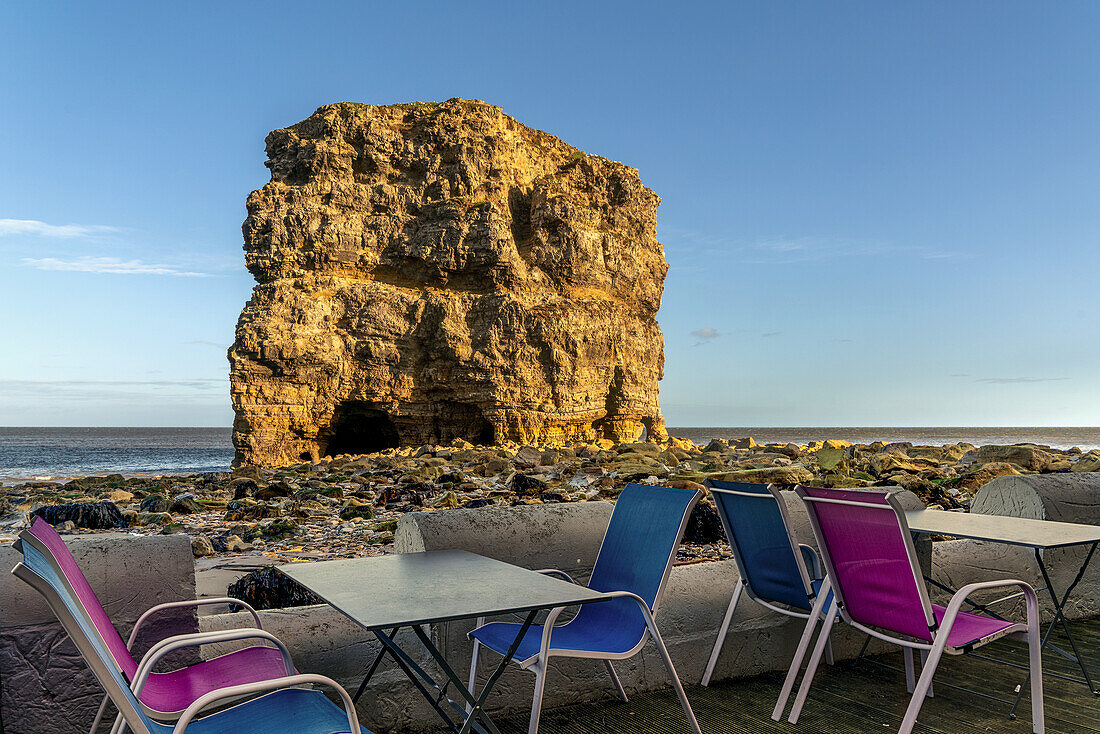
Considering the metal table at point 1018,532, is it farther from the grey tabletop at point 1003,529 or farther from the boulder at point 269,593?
the boulder at point 269,593

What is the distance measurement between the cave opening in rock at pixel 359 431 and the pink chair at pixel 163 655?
2286 centimetres

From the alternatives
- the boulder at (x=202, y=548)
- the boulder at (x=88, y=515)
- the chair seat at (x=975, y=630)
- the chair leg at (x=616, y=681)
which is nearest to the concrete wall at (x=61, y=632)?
the chair leg at (x=616, y=681)

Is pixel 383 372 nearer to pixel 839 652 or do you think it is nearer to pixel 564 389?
pixel 564 389

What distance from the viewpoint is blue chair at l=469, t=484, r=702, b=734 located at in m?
2.57

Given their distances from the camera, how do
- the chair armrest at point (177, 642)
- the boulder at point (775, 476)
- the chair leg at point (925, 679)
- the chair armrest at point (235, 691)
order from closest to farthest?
1. the chair armrest at point (235, 691)
2. the chair armrest at point (177, 642)
3. the chair leg at point (925, 679)
4. the boulder at point (775, 476)

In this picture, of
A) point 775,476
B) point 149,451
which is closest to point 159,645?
point 775,476

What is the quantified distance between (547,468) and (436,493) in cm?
473

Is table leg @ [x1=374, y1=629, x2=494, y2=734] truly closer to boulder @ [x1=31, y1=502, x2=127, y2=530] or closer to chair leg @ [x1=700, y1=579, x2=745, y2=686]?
chair leg @ [x1=700, y1=579, x2=745, y2=686]

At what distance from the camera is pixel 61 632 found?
2357mm

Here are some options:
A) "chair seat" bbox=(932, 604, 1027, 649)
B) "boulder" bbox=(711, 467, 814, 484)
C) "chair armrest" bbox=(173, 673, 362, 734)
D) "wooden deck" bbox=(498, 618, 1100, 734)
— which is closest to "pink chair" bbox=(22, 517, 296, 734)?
"chair armrest" bbox=(173, 673, 362, 734)

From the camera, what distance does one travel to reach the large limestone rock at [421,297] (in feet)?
78.3

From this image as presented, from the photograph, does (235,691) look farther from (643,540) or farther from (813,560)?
(813,560)

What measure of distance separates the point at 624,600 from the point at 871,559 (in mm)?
979

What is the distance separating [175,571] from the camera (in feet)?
8.43
